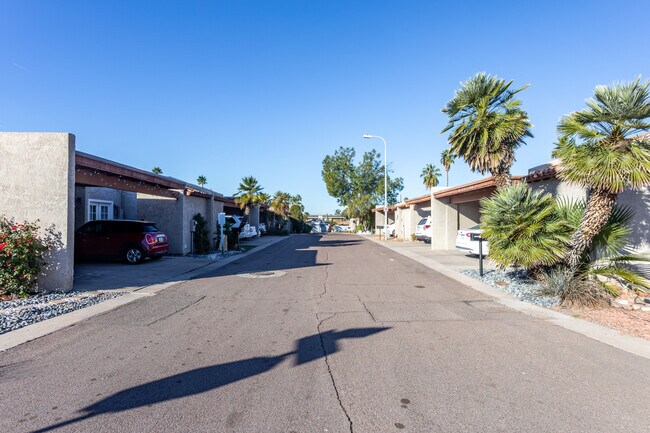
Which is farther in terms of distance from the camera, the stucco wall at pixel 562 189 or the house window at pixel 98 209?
the house window at pixel 98 209

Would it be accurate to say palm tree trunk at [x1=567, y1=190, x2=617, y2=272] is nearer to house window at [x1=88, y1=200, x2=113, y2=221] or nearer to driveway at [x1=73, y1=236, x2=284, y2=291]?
driveway at [x1=73, y1=236, x2=284, y2=291]

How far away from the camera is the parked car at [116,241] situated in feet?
46.9

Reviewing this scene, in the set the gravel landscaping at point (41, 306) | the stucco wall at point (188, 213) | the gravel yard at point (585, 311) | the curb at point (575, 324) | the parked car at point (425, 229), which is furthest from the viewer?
the parked car at point (425, 229)

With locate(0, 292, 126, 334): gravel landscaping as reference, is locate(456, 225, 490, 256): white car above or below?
above

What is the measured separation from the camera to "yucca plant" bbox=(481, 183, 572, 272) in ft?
29.7

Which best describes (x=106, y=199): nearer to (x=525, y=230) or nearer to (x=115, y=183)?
(x=115, y=183)

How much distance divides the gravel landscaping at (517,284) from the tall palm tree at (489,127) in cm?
326

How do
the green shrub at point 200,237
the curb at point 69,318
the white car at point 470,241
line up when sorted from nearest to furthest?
the curb at point 69,318
the white car at point 470,241
the green shrub at point 200,237

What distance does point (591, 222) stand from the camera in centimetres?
832

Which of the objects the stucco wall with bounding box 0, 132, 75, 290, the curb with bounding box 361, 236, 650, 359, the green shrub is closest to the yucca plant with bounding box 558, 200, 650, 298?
the curb with bounding box 361, 236, 650, 359

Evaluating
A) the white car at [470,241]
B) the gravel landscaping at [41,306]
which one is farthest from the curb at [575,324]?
the gravel landscaping at [41,306]

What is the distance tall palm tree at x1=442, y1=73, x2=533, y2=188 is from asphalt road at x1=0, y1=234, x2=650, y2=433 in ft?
24.5

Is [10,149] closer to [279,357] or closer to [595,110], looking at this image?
[279,357]

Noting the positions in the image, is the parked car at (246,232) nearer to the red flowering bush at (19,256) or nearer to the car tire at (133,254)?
the car tire at (133,254)
